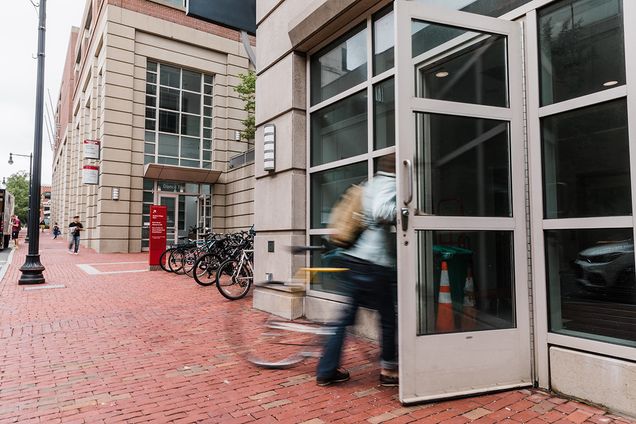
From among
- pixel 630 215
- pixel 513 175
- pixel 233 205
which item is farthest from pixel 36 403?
pixel 233 205

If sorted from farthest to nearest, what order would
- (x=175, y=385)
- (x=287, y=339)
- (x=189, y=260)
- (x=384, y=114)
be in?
1. (x=189, y=260)
2. (x=384, y=114)
3. (x=287, y=339)
4. (x=175, y=385)

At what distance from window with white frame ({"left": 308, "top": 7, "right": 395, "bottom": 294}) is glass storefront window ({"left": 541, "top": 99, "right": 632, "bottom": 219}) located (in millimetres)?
1667

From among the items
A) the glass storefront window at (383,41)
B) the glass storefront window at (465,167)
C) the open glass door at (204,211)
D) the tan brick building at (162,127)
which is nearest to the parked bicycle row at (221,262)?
the glass storefront window at (383,41)

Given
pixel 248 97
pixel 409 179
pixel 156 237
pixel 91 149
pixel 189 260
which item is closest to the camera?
pixel 409 179

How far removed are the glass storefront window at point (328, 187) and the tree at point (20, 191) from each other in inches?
3620

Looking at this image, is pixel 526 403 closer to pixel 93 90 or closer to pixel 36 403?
pixel 36 403

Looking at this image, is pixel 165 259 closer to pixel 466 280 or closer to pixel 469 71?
pixel 466 280

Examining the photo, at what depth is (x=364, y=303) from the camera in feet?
11.8

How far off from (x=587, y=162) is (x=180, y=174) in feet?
65.1

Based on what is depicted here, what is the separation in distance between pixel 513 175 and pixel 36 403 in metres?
4.24

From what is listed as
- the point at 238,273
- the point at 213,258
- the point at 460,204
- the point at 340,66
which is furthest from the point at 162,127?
the point at 460,204

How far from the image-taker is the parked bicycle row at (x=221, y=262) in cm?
799

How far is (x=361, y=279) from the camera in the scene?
3.56 metres

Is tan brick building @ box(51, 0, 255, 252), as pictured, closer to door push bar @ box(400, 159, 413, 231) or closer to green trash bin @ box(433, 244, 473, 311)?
green trash bin @ box(433, 244, 473, 311)
